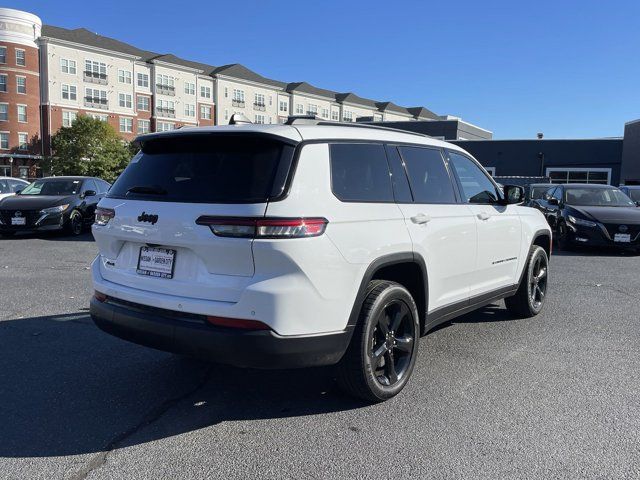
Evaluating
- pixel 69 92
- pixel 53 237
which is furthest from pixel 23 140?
pixel 53 237

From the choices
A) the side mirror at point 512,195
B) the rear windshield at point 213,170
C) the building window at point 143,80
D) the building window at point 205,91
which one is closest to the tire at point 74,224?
the rear windshield at point 213,170

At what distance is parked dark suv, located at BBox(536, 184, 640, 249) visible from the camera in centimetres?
1193

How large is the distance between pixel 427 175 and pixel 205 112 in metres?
72.9

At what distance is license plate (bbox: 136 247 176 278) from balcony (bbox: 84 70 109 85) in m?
64.5

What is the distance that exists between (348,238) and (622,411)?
220 centimetres

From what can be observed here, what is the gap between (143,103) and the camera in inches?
2613

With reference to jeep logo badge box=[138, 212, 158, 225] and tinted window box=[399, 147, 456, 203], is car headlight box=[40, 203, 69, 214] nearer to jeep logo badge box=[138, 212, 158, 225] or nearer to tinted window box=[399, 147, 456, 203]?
jeep logo badge box=[138, 212, 158, 225]

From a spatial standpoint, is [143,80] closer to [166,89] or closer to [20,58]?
[166,89]

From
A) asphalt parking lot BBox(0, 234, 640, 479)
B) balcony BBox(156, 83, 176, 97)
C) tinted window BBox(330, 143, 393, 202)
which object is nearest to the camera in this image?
asphalt parking lot BBox(0, 234, 640, 479)

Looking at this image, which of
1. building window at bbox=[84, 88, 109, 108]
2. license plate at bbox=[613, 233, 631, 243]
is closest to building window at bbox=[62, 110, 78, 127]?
building window at bbox=[84, 88, 109, 108]

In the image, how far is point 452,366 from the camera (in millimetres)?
4527

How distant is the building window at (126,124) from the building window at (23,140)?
1050 centimetres

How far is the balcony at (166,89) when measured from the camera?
67331 millimetres

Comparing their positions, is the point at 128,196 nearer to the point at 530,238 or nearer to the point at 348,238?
the point at 348,238
